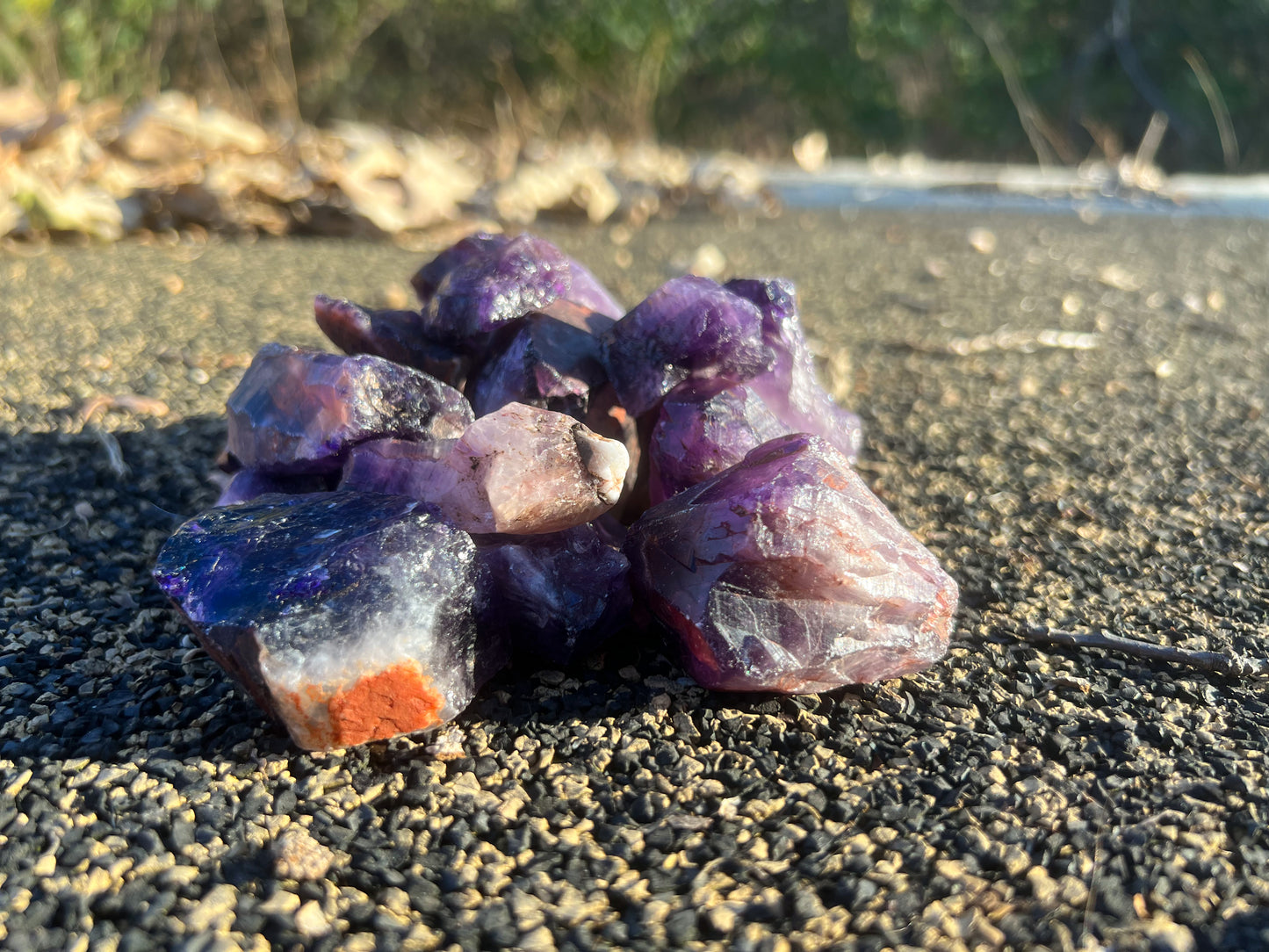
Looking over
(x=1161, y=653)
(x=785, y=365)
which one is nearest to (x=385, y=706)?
(x=785, y=365)

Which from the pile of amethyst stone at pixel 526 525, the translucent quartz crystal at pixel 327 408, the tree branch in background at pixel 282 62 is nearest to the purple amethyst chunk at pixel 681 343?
the pile of amethyst stone at pixel 526 525

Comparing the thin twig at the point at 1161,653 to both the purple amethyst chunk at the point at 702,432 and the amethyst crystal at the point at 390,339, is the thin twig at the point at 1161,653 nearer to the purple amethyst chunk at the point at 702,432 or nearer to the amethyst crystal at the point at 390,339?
the purple amethyst chunk at the point at 702,432

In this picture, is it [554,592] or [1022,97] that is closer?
[554,592]

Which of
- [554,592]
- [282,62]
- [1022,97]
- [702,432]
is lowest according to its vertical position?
[554,592]

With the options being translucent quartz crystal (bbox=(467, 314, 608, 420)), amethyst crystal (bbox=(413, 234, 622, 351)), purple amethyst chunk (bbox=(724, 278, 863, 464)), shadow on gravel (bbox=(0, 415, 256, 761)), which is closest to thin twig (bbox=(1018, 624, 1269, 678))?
purple amethyst chunk (bbox=(724, 278, 863, 464))

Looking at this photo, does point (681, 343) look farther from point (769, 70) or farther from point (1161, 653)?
point (769, 70)

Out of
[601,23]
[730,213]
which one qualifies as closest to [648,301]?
[730,213]
